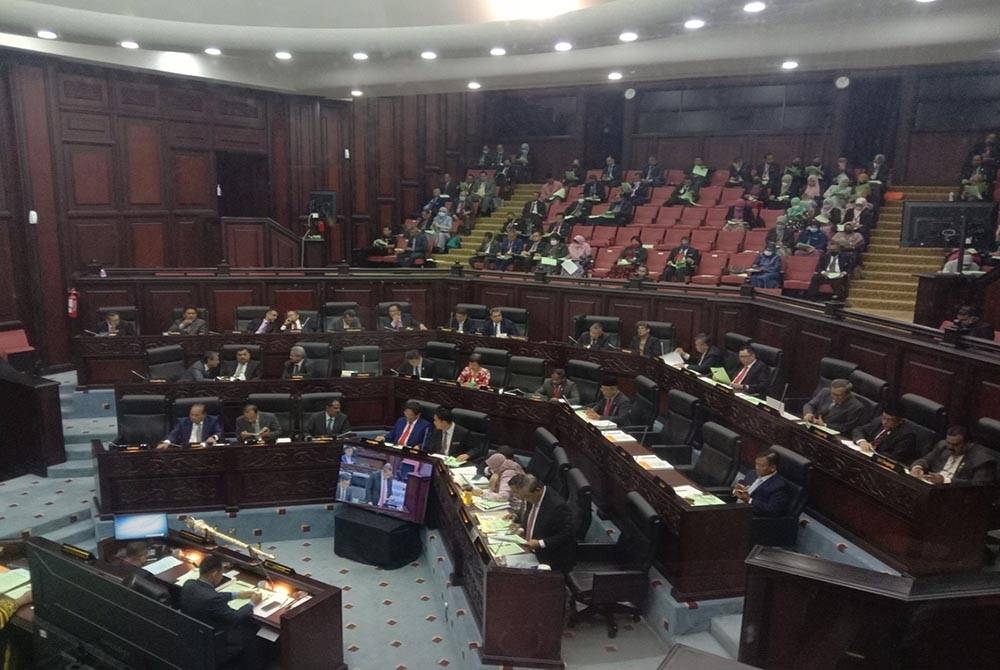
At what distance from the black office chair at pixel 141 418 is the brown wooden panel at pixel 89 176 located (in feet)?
15.6

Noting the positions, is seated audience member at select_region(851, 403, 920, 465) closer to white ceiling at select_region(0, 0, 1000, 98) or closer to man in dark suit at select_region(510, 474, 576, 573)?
man in dark suit at select_region(510, 474, 576, 573)

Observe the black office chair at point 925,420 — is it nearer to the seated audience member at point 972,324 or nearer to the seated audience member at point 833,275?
the seated audience member at point 972,324

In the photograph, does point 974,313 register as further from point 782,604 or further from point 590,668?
point 782,604

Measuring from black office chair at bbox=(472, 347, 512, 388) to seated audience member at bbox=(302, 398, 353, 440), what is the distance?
72.0 inches

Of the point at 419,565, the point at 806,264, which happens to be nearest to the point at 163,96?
the point at 419,565

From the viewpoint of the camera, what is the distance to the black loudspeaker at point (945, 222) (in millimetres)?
7578

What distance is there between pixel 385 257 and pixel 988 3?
9821 mm

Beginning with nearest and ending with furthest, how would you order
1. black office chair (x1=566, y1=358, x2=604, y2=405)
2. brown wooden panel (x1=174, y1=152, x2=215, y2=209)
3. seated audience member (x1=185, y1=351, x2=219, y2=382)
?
black office chair (x1=566, y1=358, x2=604, y2=405)
seated audience member (x1=185, y1=351, x2=219, y2=382)
brown wooden panel (x1=174, y1=152, x2=215, y2=209)

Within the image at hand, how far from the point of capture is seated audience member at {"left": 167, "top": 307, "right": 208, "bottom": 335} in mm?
9203

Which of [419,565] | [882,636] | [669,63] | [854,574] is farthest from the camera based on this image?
[669,63]

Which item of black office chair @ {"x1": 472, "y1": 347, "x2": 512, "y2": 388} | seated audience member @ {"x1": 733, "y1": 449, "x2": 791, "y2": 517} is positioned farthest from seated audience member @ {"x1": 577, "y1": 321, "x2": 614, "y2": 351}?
seated audience member @ {"x1": 733, "y1": 449, "x2": 791, "y2": 517}

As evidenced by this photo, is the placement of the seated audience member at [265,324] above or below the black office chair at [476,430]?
above

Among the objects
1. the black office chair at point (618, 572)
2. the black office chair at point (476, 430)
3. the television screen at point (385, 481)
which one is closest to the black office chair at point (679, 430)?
the black office chair at point (618, 572)

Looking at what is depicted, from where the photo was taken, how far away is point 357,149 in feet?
48.8
